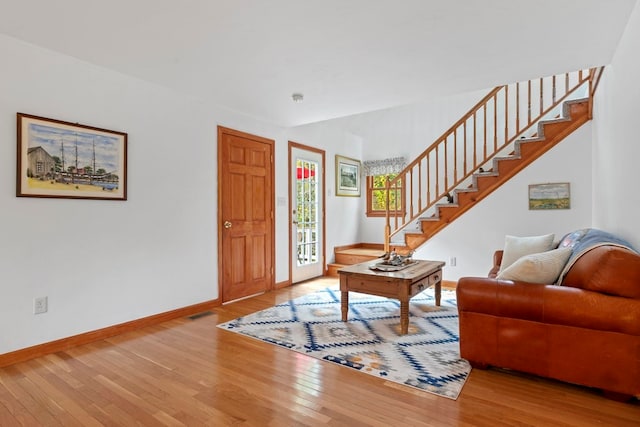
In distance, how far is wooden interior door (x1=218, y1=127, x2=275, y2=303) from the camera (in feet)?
13.5

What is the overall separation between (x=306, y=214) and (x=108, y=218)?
9.50 feet

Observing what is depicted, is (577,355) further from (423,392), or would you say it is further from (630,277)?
(423,392)

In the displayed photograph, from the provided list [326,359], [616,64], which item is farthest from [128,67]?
[616,64]

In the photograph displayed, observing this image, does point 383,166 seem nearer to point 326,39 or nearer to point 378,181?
point 378,181

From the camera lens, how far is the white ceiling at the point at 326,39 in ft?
7.04

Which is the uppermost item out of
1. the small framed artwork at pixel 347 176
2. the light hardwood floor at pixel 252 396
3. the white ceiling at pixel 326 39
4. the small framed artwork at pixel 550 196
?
the white ceiling at pixel 326 39

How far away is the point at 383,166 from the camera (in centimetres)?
654

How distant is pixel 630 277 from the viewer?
73.5 inches

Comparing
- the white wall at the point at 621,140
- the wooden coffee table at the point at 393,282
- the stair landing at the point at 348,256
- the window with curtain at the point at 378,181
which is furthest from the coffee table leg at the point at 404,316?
the window with curtain at the point at 378,181

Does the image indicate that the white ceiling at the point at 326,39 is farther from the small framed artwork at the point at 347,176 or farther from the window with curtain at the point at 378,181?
the window with curtain at the point at 378,181

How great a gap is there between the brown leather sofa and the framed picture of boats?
9.89 ft

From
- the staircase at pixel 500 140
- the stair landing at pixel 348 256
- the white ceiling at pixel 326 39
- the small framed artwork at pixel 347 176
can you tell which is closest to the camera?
A: the white ceiling at pixel 326 39

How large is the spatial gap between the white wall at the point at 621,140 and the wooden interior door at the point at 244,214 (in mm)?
3612

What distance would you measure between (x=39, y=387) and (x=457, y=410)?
252 centimetres
